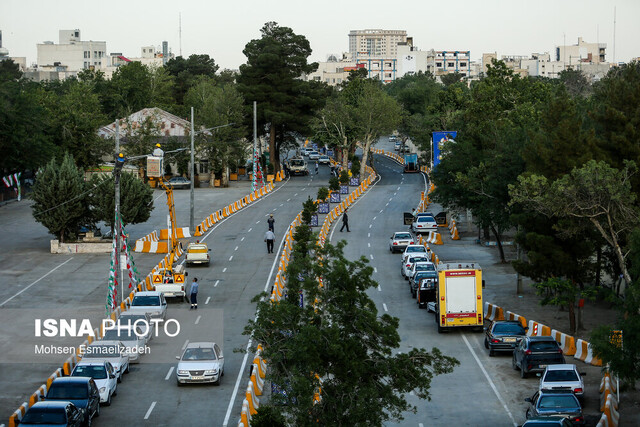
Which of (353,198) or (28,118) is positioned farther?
(353,198)

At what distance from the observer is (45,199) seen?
5903 centimetres

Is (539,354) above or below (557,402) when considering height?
below

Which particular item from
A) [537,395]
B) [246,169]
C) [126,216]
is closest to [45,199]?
[126,216]

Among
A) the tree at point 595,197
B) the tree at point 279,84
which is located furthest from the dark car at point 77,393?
the tree at point 279,84

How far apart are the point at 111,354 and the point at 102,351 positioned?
36cm

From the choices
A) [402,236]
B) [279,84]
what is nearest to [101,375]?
[402,236]

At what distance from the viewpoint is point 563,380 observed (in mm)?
29297

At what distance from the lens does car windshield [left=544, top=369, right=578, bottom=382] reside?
2934cm

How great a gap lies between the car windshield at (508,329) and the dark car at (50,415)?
16723 mm

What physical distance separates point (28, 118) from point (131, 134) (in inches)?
756

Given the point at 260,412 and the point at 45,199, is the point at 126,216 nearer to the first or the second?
the point at 45,199

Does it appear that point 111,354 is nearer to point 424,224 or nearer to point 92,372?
point 92,372

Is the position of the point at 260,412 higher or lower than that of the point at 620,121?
lower

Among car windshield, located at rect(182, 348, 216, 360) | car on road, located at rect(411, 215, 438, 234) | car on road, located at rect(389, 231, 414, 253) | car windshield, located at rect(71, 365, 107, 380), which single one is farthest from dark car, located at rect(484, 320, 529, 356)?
car on road, located at rect(411, 215, 438, 234)
